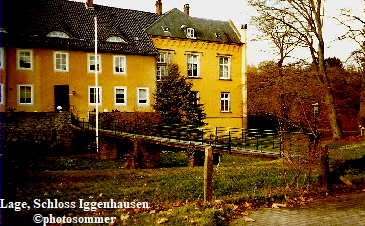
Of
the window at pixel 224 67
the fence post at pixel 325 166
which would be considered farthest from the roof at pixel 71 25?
the fence post at pixel 325 166

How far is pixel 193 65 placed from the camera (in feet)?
122

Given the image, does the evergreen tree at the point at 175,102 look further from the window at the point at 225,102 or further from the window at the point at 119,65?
the window at the point at 225,102

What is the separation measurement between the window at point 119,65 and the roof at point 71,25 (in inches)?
33.3

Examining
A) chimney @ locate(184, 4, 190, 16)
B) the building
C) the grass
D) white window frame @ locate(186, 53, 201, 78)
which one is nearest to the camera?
the grass

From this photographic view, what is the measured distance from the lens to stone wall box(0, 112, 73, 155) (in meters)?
25.4

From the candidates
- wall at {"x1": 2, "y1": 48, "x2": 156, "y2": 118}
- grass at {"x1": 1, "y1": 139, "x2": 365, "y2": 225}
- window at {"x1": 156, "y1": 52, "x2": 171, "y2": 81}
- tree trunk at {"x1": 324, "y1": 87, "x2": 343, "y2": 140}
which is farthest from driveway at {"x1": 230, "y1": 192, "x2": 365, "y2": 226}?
window at {"x1": 156, "y1": 52, "x2": 171, "y2": 81}

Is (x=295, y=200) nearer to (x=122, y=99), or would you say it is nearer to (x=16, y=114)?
(x=16, y=114)

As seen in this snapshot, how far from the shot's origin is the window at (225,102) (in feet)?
127

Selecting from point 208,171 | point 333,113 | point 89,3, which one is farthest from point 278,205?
point 89,3

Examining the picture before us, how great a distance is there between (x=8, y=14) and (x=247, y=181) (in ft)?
88.5

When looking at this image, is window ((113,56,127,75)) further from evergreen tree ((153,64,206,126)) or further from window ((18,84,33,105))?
window ((18,84,33,105))

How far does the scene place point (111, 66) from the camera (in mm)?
32812

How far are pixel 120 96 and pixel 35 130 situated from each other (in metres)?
8.85

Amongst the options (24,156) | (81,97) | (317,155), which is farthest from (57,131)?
(317,155)
